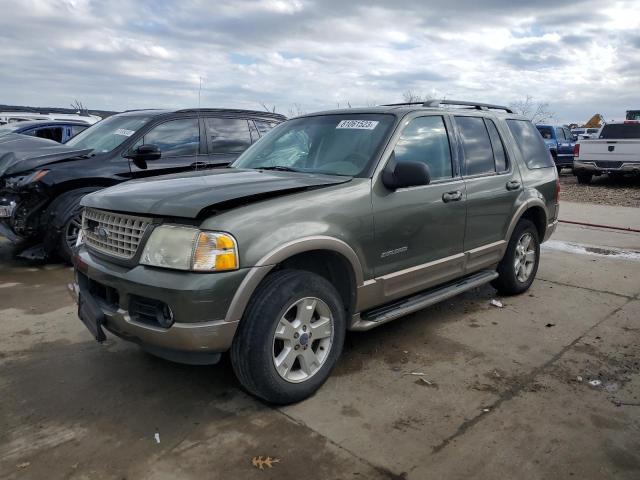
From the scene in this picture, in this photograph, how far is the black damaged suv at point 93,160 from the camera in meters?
6.14

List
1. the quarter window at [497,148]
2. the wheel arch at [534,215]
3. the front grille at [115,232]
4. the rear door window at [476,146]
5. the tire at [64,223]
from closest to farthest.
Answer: the front grille at [115,232]
the rear door window at [476,146]
the quarter window at [497,148]
the wheel arch at [534,215]
the tire at [64,223]

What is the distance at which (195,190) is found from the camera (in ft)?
10.4

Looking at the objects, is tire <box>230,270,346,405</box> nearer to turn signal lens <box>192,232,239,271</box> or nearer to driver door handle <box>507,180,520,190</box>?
turn signal lens <box>192,232,239,271</box>

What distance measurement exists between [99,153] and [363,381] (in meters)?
4.64

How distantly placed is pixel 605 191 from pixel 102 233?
562 inches

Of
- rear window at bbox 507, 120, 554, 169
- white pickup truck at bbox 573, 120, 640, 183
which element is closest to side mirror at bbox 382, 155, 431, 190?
rear window at bbox 507, 120, 554, 169

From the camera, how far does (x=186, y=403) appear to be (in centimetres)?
330

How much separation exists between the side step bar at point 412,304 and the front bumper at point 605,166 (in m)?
12.0

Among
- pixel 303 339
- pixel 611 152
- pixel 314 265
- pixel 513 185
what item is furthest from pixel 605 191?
pixel 303 339

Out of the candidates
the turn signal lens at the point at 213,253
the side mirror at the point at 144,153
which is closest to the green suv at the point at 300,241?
the turn signal lens at the point at 213,253

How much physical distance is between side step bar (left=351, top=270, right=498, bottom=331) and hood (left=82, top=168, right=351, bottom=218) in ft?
3.16

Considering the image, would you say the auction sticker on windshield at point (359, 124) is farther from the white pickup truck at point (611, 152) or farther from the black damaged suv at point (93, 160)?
the white pickup truck at point (611, 152)

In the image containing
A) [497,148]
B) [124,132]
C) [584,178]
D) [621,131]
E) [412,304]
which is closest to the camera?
[412,304]

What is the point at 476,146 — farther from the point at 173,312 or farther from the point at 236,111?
the point at 236,111
